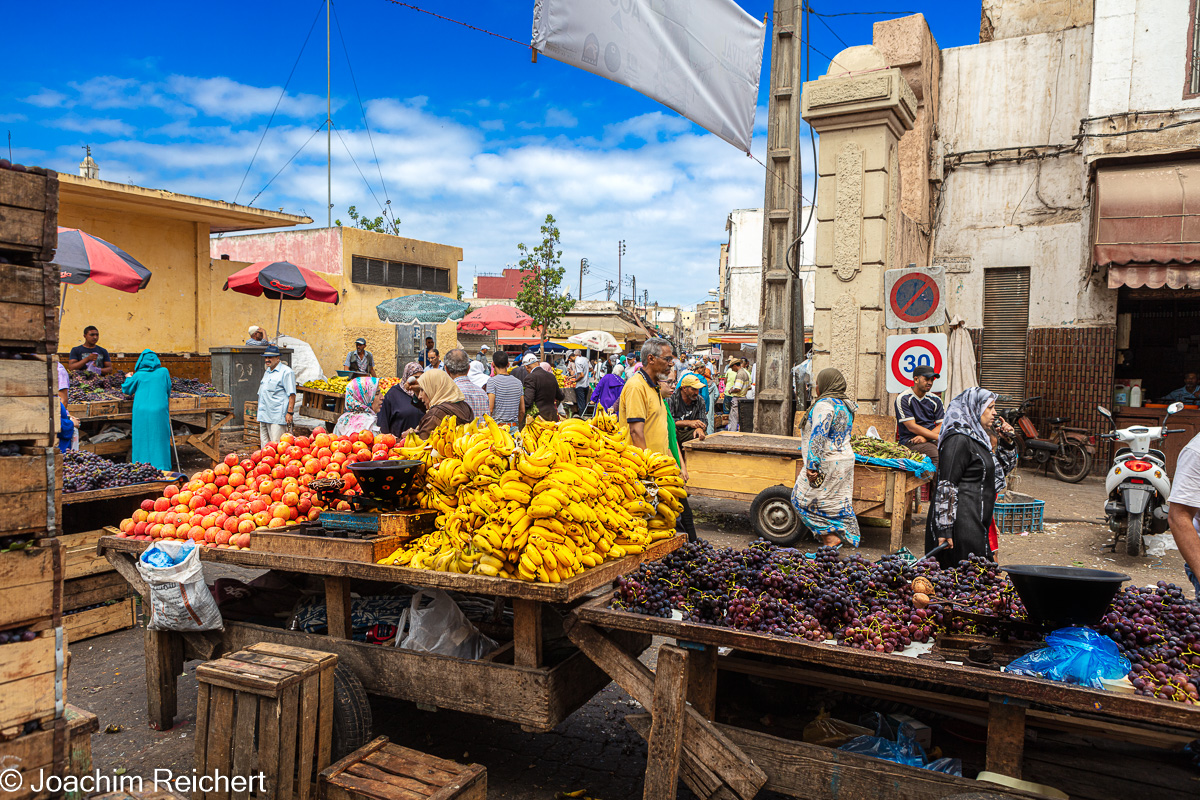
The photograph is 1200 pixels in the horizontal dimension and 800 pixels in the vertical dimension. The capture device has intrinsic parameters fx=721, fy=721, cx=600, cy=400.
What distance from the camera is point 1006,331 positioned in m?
13.6

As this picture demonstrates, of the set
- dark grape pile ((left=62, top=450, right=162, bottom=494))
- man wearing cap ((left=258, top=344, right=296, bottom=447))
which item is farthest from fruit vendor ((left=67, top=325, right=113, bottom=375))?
dark grape pile ((left=62, top=450, right=162, bottom=494))

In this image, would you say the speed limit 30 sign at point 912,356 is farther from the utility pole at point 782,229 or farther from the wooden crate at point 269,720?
the wooden crate at point 269,720

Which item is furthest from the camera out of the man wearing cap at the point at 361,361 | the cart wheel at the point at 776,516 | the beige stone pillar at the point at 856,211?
the man wearing cap at the point at 361,361

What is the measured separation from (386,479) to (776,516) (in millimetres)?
5257

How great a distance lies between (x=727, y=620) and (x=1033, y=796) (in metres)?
1.17

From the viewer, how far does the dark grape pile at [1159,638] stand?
2.35 m

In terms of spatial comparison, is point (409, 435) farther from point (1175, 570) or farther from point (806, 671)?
point (1175, 570)

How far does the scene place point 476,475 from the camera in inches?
140

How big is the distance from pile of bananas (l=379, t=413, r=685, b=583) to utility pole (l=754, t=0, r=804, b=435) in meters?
5.24

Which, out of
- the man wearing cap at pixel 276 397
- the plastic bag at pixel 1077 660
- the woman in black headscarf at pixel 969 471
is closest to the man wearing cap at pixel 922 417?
the woman in black headscarf at pixel 969 471

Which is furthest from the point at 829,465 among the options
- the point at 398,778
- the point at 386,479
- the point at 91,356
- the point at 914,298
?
the point at 91,356

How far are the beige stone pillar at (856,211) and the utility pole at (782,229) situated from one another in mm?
678

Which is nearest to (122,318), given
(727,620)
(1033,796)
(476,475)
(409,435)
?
(409,435)

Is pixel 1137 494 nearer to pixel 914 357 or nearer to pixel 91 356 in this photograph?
pixel 914 357
